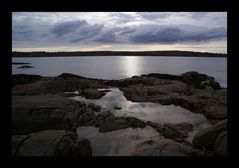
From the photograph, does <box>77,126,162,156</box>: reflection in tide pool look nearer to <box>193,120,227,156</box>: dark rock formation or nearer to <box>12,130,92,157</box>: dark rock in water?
<box>193,120,227,156</box>: dark rock formation

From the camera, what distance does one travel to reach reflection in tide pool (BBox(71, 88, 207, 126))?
14453 mm

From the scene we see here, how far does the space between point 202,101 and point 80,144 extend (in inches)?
478

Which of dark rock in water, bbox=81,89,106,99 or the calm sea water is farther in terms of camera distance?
the calm sea water

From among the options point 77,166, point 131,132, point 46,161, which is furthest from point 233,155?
point 131,132

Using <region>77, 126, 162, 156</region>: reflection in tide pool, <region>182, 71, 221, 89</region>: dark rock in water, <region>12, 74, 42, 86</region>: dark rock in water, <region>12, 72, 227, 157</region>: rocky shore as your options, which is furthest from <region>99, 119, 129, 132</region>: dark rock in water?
<region>182, 71, 221, 89</region>: dark rock in water

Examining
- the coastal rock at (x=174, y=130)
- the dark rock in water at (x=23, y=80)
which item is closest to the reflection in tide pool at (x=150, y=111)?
the coastal rock at (x=174, y=130)

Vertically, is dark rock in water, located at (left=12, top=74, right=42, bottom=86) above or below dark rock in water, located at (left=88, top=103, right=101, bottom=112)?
above

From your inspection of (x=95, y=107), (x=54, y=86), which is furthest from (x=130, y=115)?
(x=54, y=86)

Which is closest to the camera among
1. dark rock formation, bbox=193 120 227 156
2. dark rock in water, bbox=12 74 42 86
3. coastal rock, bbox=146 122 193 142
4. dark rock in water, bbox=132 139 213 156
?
dark rock in water, bbox=132 139 213 156

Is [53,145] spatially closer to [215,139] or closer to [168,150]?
[168,150]

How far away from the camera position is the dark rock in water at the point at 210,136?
26.9 ft

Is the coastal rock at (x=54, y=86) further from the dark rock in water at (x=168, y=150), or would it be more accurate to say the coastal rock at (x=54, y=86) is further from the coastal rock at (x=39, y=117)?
the dark rock in water at (x=168, y=150)

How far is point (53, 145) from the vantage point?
22.3ft

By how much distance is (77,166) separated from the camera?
11.5 feet
